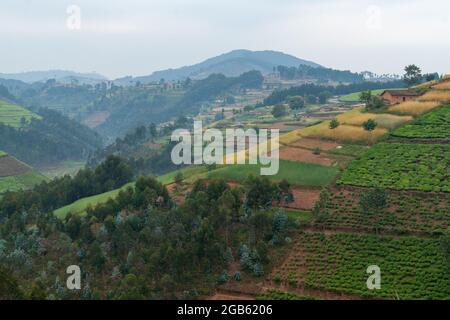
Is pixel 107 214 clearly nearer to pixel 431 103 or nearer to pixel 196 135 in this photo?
pixel 431 103

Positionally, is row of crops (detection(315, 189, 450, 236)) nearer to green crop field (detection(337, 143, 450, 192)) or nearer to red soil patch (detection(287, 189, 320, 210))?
green crop field (detection(337, 143, 450, 192))

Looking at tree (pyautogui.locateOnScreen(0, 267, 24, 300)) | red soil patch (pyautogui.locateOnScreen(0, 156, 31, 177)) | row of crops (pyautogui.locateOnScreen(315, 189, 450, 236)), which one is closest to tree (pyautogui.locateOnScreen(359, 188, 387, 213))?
row of crops (pyautogui.locateOnScreen(315, 189, 450, 236))

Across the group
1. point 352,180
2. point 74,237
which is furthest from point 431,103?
point 74,237

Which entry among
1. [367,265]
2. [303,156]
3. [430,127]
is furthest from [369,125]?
[367,265]

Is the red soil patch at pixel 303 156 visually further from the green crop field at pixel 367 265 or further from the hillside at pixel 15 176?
the hillside at pixel 15 176

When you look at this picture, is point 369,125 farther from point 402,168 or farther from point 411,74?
point 411,74

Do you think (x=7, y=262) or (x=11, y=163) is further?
(x=11, y=163)
